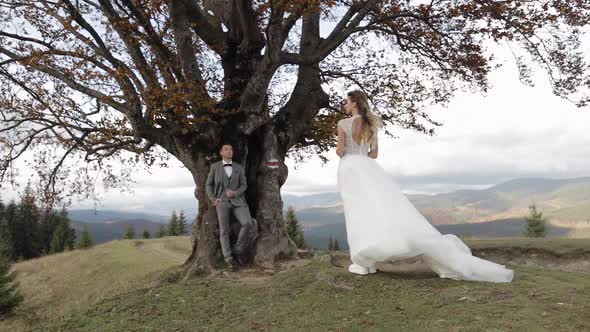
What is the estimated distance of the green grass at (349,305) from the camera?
4961 millimetres

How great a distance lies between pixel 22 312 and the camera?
61.7ft

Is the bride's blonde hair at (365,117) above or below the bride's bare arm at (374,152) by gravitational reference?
above

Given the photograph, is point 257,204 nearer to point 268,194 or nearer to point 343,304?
point 268,194

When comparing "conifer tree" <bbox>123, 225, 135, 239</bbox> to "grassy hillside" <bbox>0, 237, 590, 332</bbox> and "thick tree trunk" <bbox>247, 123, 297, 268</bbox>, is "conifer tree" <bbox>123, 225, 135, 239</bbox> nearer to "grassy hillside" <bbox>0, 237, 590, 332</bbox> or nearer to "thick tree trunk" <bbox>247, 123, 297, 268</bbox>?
"thick tree trunk" <bbox>247, 123, 297, 268</bbox>

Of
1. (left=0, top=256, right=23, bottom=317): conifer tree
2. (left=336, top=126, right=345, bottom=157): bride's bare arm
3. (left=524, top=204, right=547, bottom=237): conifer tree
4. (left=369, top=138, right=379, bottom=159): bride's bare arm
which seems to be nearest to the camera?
(left=336, top=126, right=345, bottom=157): bride's bare arm

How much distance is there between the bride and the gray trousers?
346 cm

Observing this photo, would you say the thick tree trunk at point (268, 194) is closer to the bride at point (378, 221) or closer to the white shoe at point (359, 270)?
the white shoe at point (359, 270)

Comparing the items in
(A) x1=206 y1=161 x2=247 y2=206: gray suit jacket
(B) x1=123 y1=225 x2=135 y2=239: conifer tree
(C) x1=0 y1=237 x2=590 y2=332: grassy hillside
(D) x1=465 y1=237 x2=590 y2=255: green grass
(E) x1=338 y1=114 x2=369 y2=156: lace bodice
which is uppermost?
(E) x1=338 y1=114 x2=369 y2=156: lace bodice

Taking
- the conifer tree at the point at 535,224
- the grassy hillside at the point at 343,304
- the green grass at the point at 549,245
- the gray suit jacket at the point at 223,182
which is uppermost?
the gray suit jacket at the point at 223,182

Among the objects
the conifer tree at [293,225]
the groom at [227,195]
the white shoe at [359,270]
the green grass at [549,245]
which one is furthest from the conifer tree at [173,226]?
the white shoe at [359,270]

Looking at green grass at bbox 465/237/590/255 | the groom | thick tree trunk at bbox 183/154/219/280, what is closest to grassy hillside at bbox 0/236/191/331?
thick tree trunk at bbox 183/154/219/280

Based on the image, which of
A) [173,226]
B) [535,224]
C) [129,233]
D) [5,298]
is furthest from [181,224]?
[535,224]

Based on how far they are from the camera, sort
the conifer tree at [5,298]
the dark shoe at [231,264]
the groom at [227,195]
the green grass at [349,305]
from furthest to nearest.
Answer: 1. the conifer tree at [5,298]
2. the dark shoe at [231,264]
3. the groom at [227,195]
4. the green grass at [349,305]

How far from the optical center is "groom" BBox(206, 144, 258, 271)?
1005 centimetres
